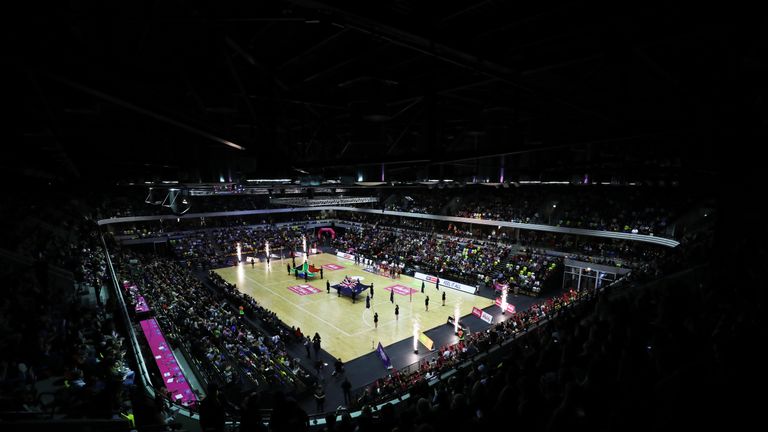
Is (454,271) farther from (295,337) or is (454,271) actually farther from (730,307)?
(730,307)

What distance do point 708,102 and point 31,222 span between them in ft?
74.6

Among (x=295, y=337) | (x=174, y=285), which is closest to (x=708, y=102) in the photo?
(x=295, y=337)

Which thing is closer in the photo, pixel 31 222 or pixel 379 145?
pixel 379 145

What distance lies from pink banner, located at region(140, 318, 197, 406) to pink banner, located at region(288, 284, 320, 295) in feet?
41.8

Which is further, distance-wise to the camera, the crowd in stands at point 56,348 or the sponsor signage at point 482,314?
the sponsor signage at point 482,314

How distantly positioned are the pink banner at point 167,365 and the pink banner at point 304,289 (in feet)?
41.8

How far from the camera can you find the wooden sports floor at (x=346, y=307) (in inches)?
766

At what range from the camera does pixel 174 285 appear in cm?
2292

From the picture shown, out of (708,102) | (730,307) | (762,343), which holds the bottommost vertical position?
(730,307)

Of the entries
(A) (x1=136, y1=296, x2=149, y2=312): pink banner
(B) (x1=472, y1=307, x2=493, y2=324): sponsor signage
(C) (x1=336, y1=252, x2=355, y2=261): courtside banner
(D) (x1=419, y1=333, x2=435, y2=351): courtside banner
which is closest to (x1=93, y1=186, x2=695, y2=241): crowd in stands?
(C) (x1=336, y1=252, x2=355, y2=261): courtside banner

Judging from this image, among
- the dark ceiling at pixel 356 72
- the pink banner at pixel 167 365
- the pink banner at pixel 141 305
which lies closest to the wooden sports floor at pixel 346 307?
Result: the pink banner at pixel 167 365

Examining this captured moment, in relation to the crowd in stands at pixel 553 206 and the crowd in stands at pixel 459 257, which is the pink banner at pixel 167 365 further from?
the crowd in stands at pixel 553 206

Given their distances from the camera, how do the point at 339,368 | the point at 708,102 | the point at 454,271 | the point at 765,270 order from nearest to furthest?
the point at 708,102 < the point at 765,270 < the point at 339,368 < the point at 454,271

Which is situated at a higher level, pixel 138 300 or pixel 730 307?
pixel 730 307
